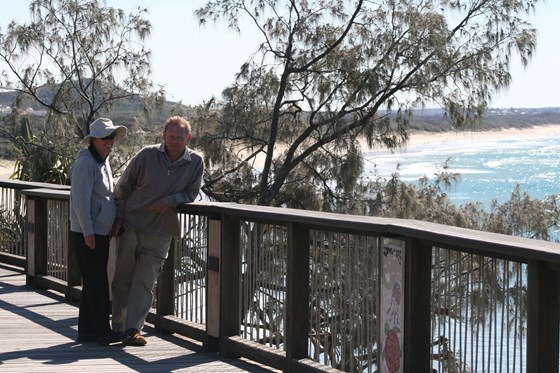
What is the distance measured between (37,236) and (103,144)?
3228 millimetres

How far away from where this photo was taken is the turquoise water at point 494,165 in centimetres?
6875

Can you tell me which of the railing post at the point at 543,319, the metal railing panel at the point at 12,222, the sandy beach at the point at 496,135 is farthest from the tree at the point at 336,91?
the sandy beach at the point at 496,135

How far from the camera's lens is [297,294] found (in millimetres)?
6660

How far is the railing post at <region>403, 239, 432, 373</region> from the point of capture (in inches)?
219

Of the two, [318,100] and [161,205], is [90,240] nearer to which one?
Result: [161,205]

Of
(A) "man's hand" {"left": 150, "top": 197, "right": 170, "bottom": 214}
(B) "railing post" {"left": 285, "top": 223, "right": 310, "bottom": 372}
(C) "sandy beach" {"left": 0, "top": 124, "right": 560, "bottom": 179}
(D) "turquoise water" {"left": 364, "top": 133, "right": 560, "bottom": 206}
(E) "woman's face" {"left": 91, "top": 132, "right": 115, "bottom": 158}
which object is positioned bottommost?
(D) "turquoise water" {"left": 364, "top": 133, "right": 560, "bottom": 206}

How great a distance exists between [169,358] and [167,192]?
45.5 inches

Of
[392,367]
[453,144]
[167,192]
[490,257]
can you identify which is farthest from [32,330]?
[453,144]

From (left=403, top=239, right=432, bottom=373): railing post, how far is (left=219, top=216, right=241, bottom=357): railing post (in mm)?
2034

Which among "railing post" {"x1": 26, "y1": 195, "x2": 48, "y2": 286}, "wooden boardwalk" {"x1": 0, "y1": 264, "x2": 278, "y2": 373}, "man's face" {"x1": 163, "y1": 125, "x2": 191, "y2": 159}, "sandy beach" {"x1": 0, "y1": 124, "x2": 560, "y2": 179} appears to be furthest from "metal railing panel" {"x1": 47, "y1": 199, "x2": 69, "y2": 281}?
"sandy beach" {"x1": 0, "y1": 124, "x2": 560, "y2": 179}

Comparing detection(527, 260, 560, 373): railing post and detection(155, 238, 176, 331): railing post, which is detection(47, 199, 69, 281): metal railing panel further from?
detection(527, 260, 560, 373): railing post

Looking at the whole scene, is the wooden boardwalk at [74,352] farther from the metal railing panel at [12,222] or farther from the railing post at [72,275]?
the metal railing panel at [12,222]

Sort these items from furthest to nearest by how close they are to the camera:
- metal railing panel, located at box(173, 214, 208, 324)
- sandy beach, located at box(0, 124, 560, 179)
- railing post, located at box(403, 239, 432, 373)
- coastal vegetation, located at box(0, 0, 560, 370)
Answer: sandy beach, located at box(0, 124, 560, 179) < coastal vegetation, located at box(0, 0, 560, 370) < metal railing panel, located at box(173, 214, 208, 324) < railing post, located at box(403, 239, 432, 373)

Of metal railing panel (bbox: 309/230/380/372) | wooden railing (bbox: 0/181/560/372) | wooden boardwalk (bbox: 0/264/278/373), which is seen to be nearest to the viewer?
wooden railing (bbox: 0/181/560/372)
